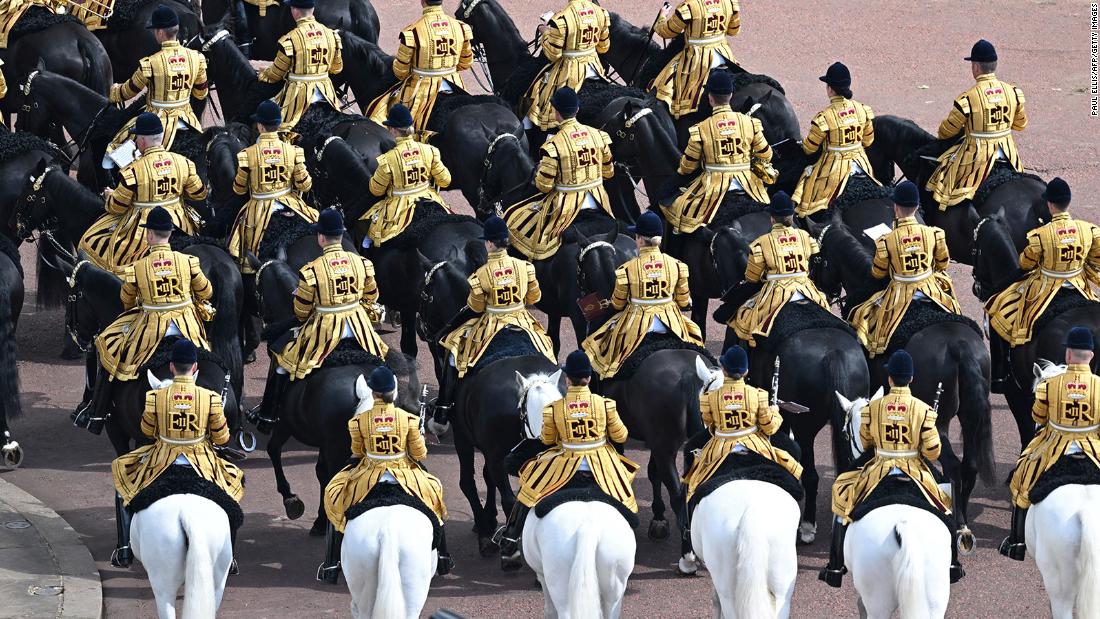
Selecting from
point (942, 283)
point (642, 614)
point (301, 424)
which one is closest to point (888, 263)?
point (942, 283)

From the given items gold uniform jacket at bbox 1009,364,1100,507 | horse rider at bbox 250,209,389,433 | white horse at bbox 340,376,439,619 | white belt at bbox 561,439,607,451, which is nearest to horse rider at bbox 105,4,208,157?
horse rider at bbox 250,209,389,433

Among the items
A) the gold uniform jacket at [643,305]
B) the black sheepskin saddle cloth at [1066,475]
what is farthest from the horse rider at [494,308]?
the black sheepskin saddle cloth at [1066,475]

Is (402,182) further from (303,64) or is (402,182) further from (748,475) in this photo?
(748,475)

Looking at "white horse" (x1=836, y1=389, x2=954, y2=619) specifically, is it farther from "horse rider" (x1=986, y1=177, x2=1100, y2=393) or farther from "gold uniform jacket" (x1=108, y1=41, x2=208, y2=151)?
"gold uniform jacket" (x1=108, y1=41, x2=208, y2=151)

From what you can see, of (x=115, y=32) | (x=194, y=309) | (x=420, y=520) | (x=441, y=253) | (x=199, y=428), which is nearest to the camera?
(x=420, y=520)

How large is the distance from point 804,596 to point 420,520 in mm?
3031

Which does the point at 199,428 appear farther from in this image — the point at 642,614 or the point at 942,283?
the point at 942,283

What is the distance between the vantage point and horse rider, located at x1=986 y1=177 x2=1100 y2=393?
1547cm

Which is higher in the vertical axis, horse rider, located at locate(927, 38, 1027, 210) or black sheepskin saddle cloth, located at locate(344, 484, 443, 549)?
horse rider, located at locate(927, 38, 1027, 210)

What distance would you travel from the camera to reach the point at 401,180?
17.3 meters

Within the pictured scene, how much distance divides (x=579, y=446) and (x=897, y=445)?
190cm

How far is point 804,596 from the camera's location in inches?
562

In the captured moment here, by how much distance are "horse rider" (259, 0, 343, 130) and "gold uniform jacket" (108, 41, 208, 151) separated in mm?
753

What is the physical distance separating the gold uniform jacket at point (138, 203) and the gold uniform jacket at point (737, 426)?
5297 millimetres
